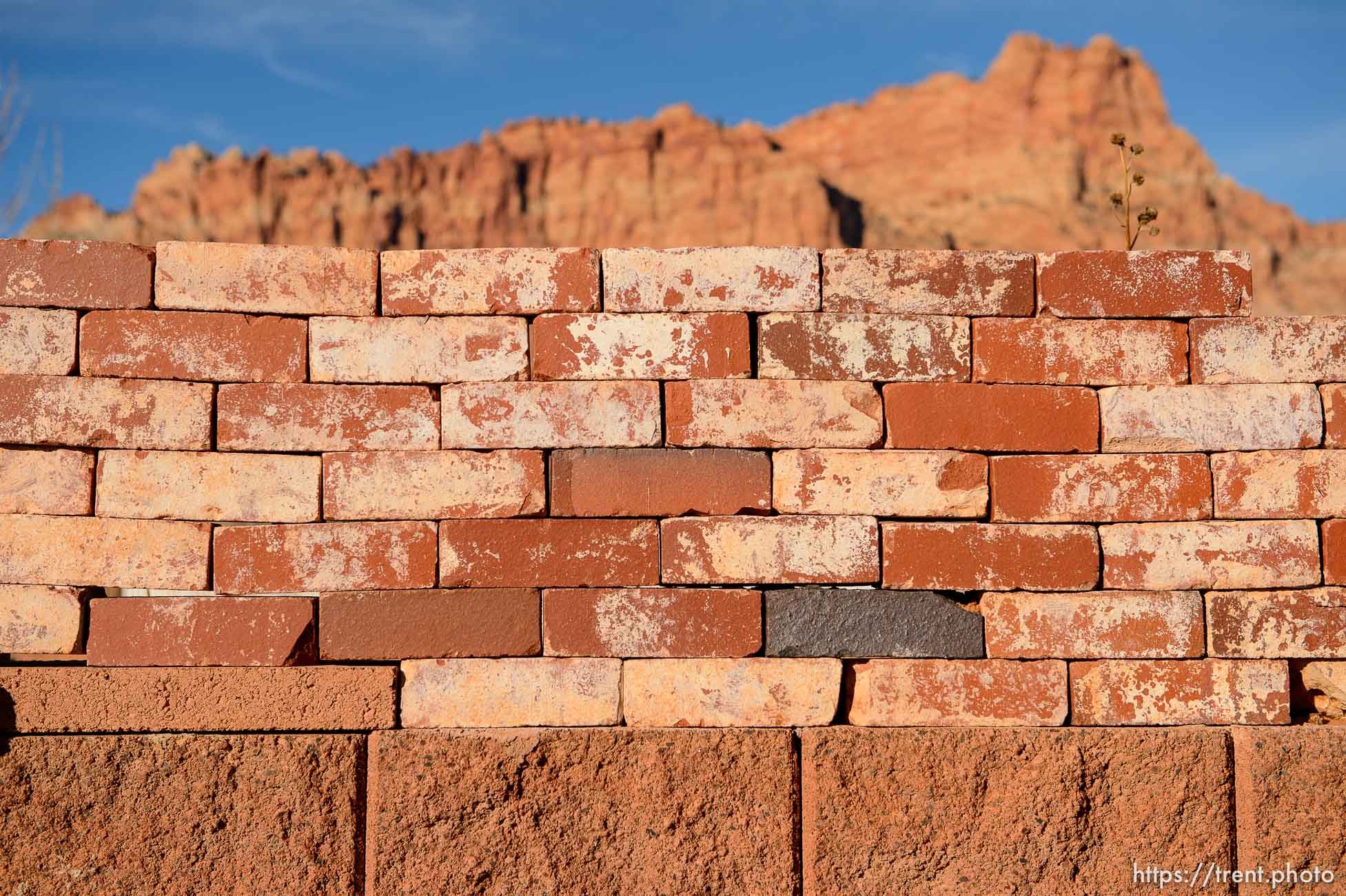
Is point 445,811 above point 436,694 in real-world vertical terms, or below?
below

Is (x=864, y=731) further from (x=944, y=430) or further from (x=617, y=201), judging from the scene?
(x=617, y=201)

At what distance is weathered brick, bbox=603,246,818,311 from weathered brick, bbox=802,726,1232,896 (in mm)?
1436

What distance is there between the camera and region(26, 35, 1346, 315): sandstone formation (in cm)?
5084

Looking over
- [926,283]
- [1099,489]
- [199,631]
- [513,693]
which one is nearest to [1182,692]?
[1099,489]

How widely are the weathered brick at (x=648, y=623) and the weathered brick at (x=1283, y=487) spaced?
1626mm

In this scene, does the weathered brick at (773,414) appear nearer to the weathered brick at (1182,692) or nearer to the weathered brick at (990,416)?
the weathered brick at (990,416)

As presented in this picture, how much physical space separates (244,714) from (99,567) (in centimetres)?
67

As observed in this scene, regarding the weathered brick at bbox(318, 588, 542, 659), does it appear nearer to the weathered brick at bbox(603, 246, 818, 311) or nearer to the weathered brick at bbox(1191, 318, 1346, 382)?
the weathered brick at bbox(603, 246, 818, 311)

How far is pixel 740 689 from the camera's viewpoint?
361cm

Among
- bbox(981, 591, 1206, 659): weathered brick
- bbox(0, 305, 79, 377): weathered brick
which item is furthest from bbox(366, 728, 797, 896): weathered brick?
bbox(0, 305, 79, 377): weathered brick

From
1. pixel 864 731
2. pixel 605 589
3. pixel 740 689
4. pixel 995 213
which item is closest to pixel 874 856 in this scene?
pixel 864 731

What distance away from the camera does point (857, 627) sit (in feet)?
11.9

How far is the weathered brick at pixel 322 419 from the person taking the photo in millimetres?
3643

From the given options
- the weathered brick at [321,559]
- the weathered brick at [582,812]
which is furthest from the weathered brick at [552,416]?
the weathered brick at [582,812]
